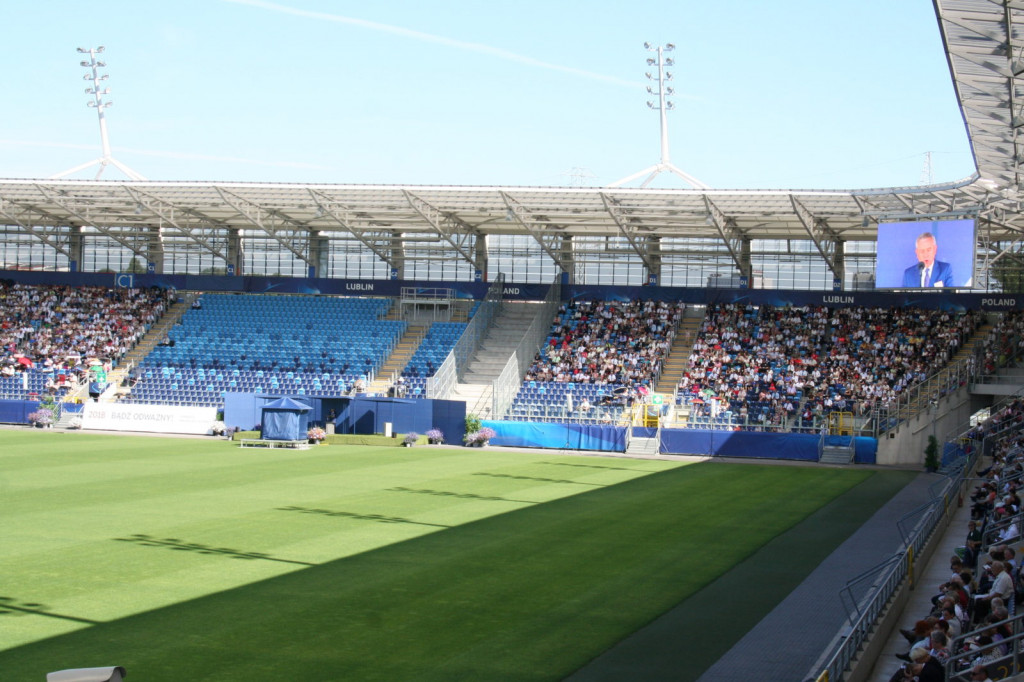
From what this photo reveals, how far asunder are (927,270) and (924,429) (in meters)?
8.14

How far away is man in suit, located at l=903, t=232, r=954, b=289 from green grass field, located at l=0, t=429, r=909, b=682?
27.5 feet

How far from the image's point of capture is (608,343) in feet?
189

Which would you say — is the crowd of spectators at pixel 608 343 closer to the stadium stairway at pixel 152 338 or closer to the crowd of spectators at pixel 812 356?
the crowd of spectators at pixel 812 356

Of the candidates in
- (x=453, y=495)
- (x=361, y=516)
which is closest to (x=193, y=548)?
(x=361, y=516)

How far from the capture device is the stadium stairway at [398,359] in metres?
54.9

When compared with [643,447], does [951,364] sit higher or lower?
higher

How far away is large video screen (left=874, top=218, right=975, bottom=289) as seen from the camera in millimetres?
40719

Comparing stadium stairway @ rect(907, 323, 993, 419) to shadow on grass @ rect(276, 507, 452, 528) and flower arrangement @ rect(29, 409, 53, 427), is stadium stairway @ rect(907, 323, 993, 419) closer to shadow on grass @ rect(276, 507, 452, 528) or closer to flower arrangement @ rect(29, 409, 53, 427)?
shadow on grass @ rect(276, 507, 452, 528)

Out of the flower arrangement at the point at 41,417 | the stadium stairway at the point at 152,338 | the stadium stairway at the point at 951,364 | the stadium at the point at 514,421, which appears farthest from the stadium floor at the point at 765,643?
the stadium stairway at the point at 152,338

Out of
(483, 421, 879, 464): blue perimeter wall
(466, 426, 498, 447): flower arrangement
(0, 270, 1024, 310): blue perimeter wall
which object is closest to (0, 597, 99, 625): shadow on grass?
(466, 426, 498, 447): flower arrangement

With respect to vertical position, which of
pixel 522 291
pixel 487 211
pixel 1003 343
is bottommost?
pixel 1003 343

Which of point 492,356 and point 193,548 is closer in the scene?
point 193,548

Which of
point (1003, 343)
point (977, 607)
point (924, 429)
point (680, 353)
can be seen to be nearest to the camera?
point (977, 607)

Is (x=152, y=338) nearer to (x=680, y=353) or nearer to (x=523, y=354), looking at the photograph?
(x=523, y=354)
